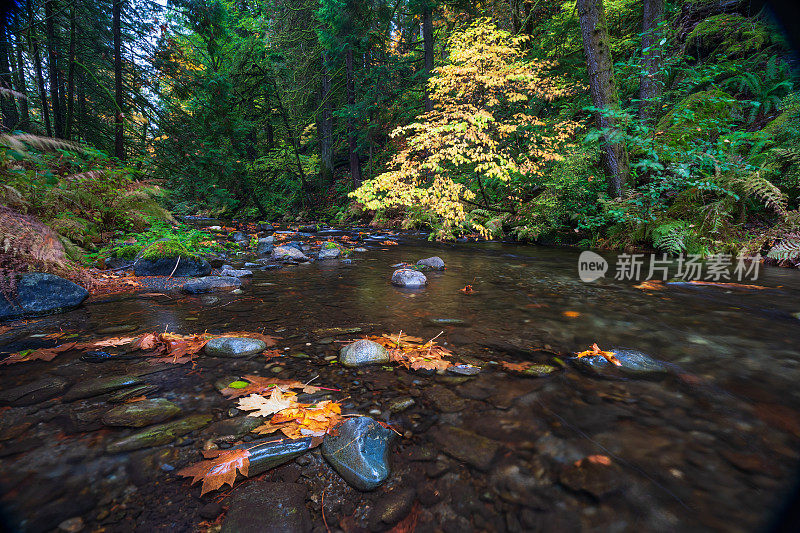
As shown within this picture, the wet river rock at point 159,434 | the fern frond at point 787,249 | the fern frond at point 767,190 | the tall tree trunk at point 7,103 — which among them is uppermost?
the tall tree trunk at point 7,103

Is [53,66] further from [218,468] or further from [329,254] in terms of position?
[218,468]

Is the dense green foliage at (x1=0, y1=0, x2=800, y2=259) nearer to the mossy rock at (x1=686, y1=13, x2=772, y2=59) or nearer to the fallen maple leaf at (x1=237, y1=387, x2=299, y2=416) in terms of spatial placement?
the mossy rock at (x1=686, y1=13, x2=772, y2=59)

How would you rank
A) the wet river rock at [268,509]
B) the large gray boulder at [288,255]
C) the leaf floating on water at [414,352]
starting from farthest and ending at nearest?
the large gray boulder at [288,255]
the leaf floating on water at [414,352]
the wet river rock at [268,509]

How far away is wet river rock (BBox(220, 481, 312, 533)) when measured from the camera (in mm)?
1133

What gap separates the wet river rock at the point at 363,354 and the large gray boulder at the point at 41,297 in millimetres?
3202

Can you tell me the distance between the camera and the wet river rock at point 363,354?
235cm

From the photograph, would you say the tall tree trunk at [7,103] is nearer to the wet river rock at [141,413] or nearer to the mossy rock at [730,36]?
the wet river rock at [141,413]

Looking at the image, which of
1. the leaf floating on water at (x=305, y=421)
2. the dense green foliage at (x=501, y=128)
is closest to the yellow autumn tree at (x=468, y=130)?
the dense green foliage at (x=501, y=128)

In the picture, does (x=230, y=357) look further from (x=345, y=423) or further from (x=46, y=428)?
(x=345, y=423)

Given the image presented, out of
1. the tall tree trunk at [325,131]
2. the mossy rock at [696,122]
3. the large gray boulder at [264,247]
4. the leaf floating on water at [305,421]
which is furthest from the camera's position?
the tall tree trunk at [325,131]

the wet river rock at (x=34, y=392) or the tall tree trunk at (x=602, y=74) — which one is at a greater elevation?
the tall tree trunk at (x=602, y=74)

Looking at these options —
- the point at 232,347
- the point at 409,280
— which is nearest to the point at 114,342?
the point at 232,347

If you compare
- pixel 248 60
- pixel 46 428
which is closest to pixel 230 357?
pixel 46 428

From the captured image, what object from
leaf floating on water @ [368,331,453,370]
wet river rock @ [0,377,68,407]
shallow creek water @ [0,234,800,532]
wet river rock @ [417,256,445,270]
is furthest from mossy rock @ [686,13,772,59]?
wet river rock @ [0,377,68,407]
